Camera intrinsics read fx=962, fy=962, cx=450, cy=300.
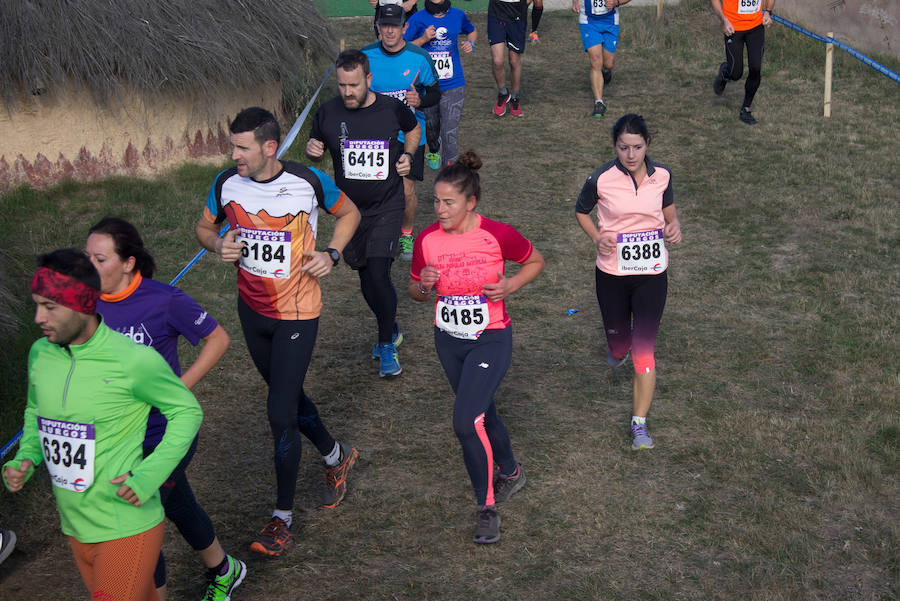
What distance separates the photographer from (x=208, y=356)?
419 cm

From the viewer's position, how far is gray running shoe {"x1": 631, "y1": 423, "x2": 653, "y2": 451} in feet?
19.5

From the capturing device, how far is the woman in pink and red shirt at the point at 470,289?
15.9 ft

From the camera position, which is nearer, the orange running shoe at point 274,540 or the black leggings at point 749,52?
the orange running shoe at point 274,540

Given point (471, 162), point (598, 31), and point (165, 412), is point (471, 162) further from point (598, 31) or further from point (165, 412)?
point (598, 31)

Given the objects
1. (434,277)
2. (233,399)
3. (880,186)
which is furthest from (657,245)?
(880,186)

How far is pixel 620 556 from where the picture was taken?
16.3ft

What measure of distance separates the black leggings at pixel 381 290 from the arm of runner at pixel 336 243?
1451mm

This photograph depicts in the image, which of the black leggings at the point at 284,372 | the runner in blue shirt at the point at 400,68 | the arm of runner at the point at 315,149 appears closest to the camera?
the black leggings at the point at 284,372

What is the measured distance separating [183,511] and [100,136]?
7236 millimetres

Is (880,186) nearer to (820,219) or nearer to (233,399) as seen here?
(820,219)

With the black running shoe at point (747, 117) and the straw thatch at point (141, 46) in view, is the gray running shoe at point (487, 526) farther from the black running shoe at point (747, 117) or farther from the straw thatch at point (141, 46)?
the black running shoe at point (747, 117)

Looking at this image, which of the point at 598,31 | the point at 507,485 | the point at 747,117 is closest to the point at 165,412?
the point at 507,485

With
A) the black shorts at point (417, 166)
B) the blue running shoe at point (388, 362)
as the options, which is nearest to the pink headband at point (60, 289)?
the blue running shoe at point (388, 362)

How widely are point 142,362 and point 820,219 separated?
802 cm
